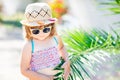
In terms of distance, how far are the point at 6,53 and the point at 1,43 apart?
1.65 meters

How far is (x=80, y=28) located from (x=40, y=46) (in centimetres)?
67

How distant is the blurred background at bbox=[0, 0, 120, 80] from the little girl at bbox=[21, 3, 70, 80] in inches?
16.1

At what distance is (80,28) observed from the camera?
376 cm

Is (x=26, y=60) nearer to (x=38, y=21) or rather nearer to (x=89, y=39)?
(x=38, y=21)

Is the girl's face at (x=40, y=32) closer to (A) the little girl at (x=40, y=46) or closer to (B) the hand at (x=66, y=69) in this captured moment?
(A) the little girl at (x=40, y=46)

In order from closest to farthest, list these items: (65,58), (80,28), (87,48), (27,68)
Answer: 1. (27,68)
2. (65,58)
3. (87,48)
4. (80,28)

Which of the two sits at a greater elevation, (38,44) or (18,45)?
(38,44)

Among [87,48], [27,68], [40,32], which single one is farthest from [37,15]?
[87,48]

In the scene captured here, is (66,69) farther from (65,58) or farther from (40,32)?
(40,32)

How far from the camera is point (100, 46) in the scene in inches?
137

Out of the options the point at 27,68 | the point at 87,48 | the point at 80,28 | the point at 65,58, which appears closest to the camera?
the point at 27,68

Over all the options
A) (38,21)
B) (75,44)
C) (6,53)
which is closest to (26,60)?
(38,21)

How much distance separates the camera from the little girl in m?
3.11

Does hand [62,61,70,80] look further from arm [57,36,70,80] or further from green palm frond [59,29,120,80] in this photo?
green palm frond [59,29,120,80]
